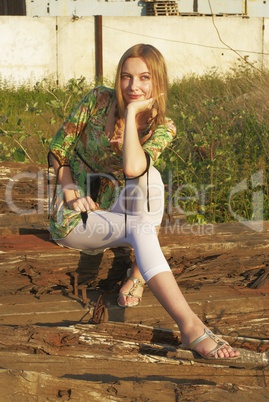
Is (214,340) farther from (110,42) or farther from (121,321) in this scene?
(110,42)

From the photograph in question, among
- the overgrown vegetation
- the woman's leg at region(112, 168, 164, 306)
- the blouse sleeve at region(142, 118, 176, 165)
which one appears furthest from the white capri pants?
the overgrown vegetation

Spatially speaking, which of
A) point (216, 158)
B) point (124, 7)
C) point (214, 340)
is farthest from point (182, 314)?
point (124, 7)

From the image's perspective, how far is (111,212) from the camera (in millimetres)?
3758

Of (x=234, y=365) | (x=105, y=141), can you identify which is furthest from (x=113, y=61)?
(x=234, y=365)

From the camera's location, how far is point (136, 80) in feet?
11.9

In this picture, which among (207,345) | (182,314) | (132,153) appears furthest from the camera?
(132,153)

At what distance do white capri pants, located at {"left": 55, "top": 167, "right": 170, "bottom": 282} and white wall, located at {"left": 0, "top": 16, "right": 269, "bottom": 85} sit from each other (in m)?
11.5

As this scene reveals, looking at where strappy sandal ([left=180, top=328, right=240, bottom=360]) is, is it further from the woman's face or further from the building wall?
the building wall

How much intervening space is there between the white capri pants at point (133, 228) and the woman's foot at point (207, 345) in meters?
0.34

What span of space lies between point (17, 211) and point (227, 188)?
1.77m

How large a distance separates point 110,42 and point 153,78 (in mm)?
12784

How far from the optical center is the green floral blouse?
150 inches

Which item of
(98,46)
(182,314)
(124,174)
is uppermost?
(98,46)

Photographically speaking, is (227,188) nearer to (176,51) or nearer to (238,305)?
(238,305)
